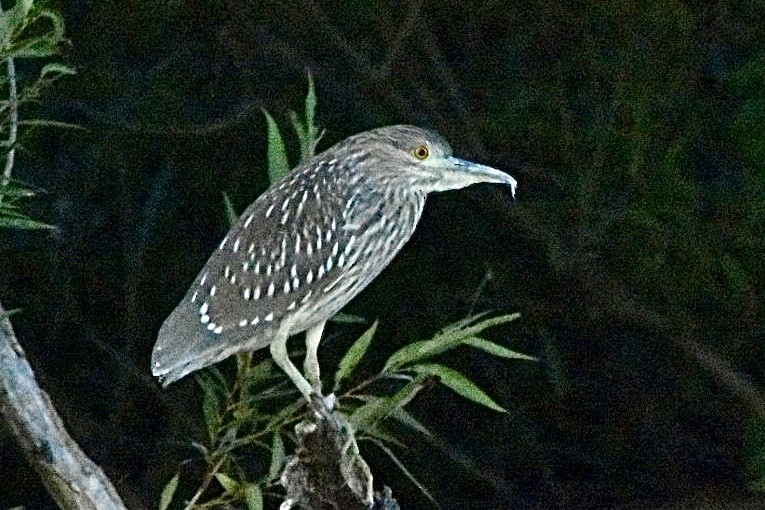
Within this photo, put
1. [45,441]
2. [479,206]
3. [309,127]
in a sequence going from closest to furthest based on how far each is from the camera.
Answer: [45,441] → [309,127] → [479,206]

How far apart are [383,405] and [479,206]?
126cm

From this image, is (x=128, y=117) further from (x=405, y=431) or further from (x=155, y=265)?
(x=405, y=431)

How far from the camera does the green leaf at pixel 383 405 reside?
196cm

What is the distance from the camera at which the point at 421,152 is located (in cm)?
216

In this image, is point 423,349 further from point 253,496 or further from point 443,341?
point 253,496

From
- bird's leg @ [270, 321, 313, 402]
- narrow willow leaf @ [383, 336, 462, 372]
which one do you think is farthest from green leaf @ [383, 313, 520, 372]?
bird's leg @ [270, 321, 313, 402]

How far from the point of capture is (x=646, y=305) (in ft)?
10.1

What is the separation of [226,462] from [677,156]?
113 cm

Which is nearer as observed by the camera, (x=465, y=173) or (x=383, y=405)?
(x=383, y=405)

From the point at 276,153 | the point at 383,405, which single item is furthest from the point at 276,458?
the point at 276,153

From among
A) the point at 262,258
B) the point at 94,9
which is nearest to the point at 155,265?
the point at 94,9

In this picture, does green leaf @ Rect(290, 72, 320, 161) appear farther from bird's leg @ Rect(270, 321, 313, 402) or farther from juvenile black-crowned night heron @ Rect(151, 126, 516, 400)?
bird's leg @ Rect(270, 321, 313, 402)

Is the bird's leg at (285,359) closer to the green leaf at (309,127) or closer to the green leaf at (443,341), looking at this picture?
the green leaf at (443,341)

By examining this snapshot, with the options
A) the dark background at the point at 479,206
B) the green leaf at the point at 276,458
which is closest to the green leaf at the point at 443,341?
the green leaf at the point at 276,458
